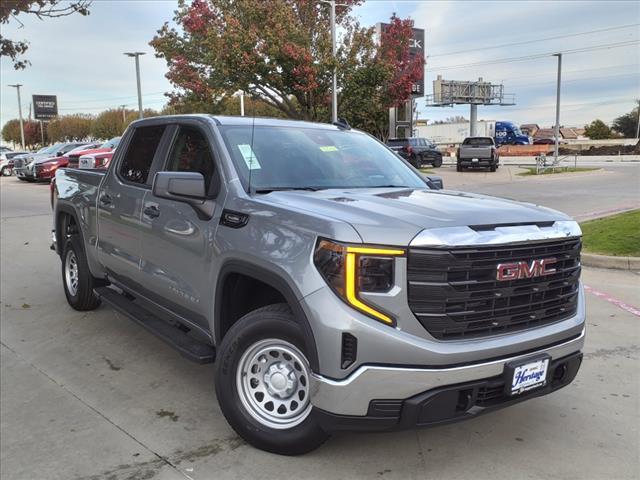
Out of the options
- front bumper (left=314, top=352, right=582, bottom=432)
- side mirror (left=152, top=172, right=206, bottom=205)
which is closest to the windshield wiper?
side mirror (left=152, top=172, right=206, bottom=205)

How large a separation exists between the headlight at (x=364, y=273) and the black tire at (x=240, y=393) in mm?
380

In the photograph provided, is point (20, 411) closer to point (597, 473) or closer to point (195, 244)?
point (195, 244)

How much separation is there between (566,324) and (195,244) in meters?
2.29

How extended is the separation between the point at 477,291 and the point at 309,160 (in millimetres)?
1704

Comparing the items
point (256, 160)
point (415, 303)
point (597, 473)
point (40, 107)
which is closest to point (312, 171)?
point (256, 160)

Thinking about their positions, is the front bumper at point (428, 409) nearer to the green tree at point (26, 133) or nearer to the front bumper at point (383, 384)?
the front bumper at point (383, 384)

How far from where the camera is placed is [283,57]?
781 inches

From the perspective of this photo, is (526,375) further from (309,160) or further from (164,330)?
(164,330)

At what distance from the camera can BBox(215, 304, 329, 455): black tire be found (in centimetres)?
305

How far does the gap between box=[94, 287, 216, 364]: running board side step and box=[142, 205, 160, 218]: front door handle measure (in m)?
0.80

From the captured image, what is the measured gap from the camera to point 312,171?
3.99 m

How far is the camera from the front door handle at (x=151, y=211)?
421 cm

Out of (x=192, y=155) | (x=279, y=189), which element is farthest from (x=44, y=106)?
(x=279, y=189)

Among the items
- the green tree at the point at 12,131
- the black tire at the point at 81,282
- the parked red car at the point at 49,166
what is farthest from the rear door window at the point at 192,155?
the green tree at the point at 12,131
